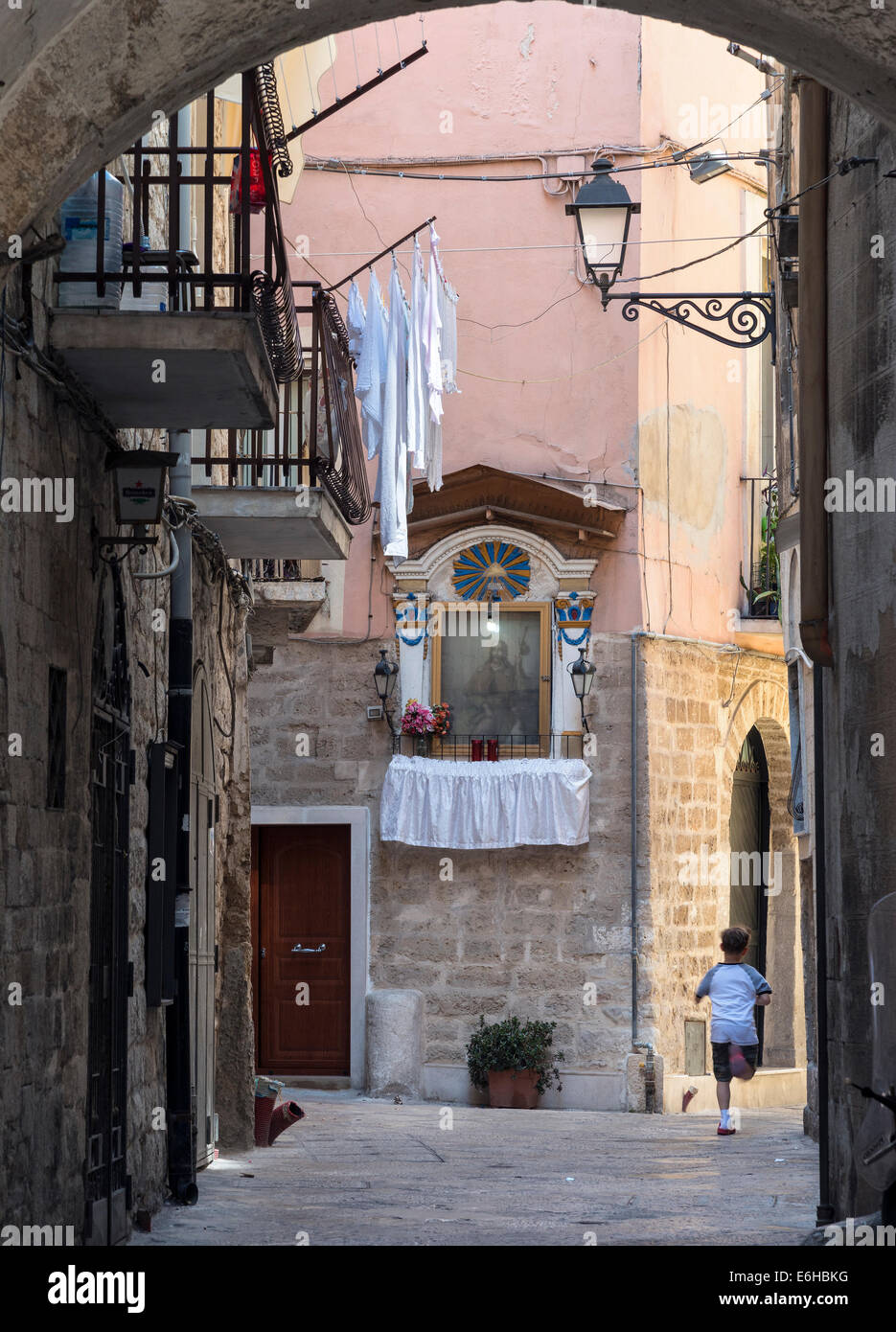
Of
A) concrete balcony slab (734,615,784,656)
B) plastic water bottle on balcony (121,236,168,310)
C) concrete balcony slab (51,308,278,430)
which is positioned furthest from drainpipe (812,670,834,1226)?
concrete balcony slab (734,615,784,656)

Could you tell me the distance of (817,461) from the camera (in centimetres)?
772

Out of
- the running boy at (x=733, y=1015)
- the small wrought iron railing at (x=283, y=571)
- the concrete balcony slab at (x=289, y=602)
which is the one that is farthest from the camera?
the small wrought iron railing at (x=283, y=571)

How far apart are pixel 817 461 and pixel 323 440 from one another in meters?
5.00

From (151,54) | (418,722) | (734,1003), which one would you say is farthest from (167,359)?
(418,722)

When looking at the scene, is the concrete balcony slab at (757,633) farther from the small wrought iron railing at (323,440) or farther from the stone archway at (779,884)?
the small wrought iron railing at (323,440)

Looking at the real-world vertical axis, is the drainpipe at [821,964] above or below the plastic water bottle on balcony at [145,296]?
below

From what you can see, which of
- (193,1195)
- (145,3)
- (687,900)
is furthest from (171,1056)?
(687,900)

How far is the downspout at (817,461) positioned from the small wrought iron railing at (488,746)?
8.57m

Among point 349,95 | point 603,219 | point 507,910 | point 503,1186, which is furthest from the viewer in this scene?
point 507,910

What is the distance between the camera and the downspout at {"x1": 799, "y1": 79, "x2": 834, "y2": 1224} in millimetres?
7590

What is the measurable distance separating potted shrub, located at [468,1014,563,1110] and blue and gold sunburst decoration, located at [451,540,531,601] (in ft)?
13.1

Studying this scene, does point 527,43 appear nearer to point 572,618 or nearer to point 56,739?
point 572,618

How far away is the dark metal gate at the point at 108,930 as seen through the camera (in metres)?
6.84

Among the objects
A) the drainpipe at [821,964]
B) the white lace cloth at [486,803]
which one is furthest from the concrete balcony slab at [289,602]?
the drainpipe at [821,964]
